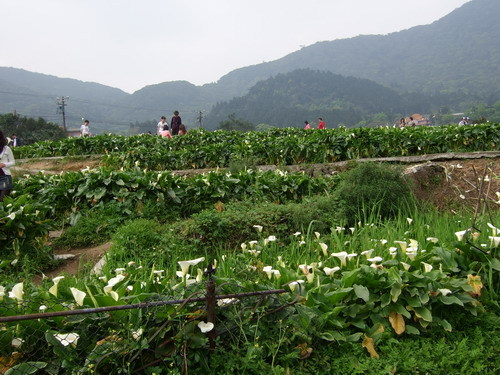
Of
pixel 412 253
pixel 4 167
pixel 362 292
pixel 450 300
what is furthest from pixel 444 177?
pixel 4 167

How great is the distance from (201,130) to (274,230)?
33.2ft

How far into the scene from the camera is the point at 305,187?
706cm

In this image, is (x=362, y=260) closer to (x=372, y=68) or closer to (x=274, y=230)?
(x=274, y=230)

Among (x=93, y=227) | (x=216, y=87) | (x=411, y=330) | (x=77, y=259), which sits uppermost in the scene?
(x=216, y=87)

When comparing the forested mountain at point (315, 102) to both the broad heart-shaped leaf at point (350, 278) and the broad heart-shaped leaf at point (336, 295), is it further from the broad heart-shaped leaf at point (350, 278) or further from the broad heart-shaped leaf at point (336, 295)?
the broad heart-shaped leaf at point (336, 295)

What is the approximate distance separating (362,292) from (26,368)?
6.52 feet

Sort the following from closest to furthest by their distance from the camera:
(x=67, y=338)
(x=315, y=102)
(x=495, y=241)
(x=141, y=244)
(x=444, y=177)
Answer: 1. (x=67, y=338)
2. (x=495, y=241)
3. (x=141, y=244)
4. (x=444, y=177)
5. (x=315, y=102)

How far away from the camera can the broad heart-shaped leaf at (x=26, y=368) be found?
6.68 feet

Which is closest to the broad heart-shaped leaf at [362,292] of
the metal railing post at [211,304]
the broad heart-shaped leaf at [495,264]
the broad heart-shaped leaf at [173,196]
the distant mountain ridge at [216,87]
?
the metal railing post at [211,304]

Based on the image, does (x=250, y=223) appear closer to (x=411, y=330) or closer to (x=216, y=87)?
(x=411, y=330)

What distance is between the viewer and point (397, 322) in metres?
2.62

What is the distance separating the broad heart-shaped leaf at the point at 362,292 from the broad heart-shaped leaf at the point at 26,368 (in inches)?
73.7

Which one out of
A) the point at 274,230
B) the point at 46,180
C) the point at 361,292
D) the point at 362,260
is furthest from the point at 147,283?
the point at 46,180

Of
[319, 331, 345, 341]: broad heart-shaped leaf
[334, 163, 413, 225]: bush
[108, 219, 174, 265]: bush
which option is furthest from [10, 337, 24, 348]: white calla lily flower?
[334, 163, 413, 225]: bush
